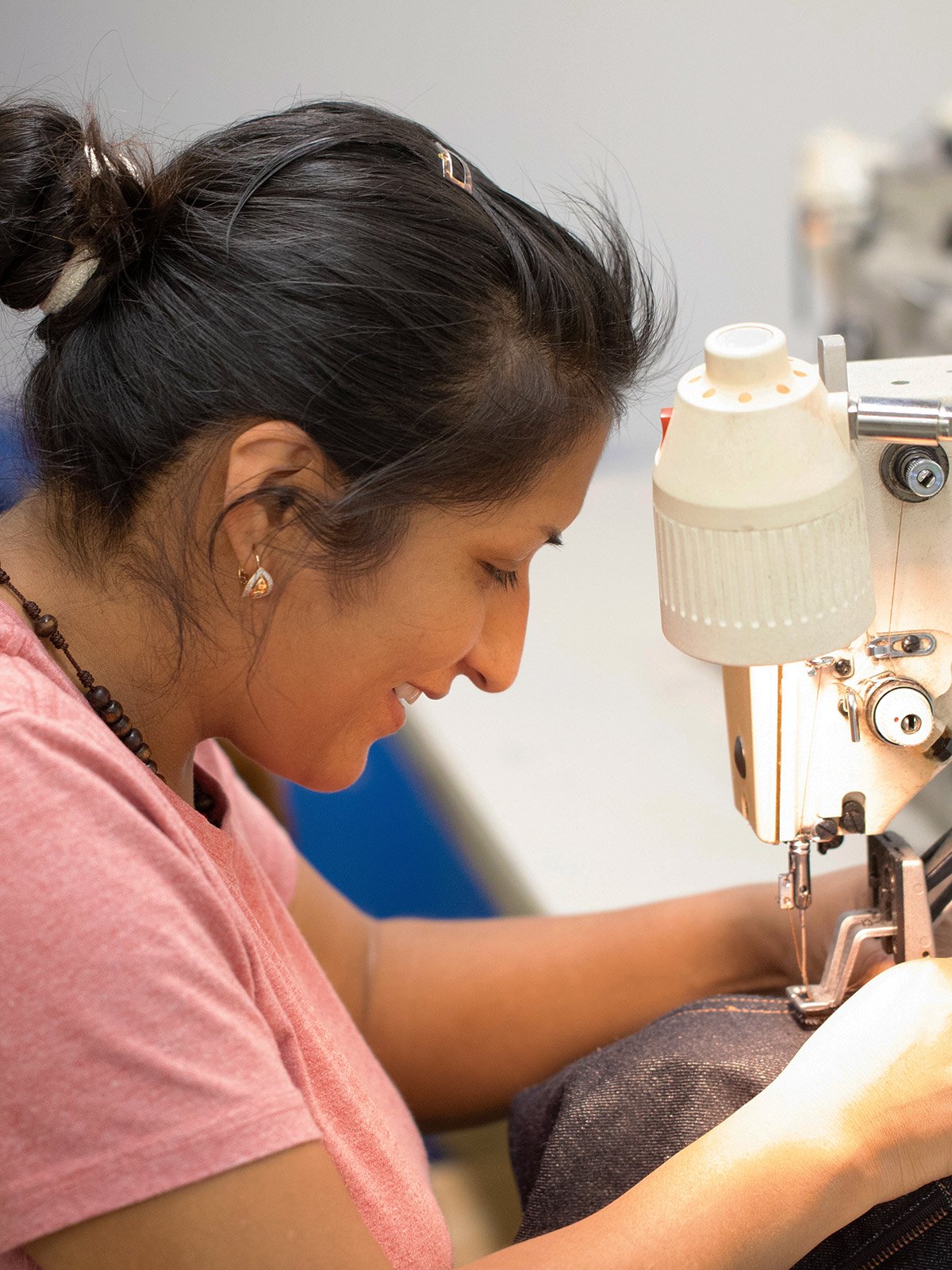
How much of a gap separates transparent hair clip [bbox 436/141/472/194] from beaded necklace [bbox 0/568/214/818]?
1.19ft

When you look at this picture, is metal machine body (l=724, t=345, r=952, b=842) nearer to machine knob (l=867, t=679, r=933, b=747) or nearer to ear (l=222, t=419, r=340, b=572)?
machine knob (l=867, t=679, r=933, b=747)

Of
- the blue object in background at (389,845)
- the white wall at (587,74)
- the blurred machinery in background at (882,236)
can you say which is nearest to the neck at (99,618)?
the blue object in background at (389,845)

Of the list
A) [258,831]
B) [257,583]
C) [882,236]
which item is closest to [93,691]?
[257,583]

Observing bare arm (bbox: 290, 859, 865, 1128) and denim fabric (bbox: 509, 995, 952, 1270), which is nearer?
denim fabric (bbox: 509, 995, 952, 1270)

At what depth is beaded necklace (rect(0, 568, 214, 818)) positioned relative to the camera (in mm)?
781

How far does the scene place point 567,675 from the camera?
1782 millimetres

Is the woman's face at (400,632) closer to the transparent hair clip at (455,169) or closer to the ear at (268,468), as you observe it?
the ear at (268,468)

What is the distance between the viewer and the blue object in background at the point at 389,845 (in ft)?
5.32

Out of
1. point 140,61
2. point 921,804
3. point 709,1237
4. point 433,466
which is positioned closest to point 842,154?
point 921,804

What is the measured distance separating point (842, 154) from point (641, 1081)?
5.69ft

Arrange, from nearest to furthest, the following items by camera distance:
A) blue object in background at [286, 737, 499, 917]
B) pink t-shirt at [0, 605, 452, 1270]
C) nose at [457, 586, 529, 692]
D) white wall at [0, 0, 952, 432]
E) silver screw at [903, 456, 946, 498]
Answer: pink t-shirt at [0, 605, 452, 1270] → silver screw at [903, 456, 946, 498] → nose at [457, 586, 529, 692] → blue object in background at [286, 737, 499, 917] → white wall at [0, 0, 952, 432]

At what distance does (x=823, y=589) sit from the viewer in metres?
0.63

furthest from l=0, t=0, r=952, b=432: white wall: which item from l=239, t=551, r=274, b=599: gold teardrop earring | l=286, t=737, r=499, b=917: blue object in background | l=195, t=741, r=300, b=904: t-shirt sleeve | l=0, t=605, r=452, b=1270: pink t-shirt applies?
l=0, t=605, r=452, b=1270: pink t-shirt

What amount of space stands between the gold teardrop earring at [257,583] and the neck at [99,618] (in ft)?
0.22
